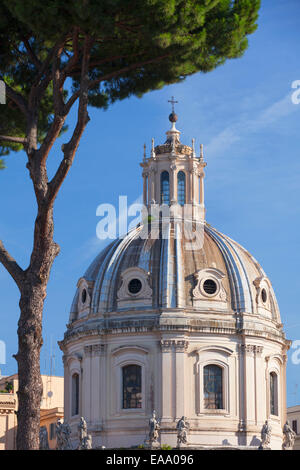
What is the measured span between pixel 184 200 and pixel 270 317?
8.03m

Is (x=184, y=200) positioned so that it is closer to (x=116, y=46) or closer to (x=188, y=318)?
(x=188, y=318)

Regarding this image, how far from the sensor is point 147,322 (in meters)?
52.1

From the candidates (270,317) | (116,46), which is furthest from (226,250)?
(116,46)

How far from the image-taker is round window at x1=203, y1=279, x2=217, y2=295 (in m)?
53.4

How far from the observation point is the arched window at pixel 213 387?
51969 mm

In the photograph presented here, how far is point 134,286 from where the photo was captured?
176 ft

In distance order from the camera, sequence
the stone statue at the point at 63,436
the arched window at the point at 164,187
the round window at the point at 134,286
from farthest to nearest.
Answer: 1. the arched window at the point at 164,187
2. the round window at the point at 134,286
3. the stone statue at the point at 63,436

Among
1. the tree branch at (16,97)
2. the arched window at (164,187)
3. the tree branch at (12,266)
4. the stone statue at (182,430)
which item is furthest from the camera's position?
the arched window at (164,187)

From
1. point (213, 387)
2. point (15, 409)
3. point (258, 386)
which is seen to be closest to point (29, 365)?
point (213, 387)

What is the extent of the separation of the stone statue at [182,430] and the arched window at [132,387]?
3.01m

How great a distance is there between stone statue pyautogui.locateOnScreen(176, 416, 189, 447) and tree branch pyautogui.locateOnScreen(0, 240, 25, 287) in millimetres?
25396

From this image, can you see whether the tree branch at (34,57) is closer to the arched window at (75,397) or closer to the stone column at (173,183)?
the arched window at (75,397)

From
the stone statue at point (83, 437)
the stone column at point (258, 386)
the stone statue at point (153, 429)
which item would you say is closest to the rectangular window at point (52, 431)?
the stone statue at point (83, 437)
